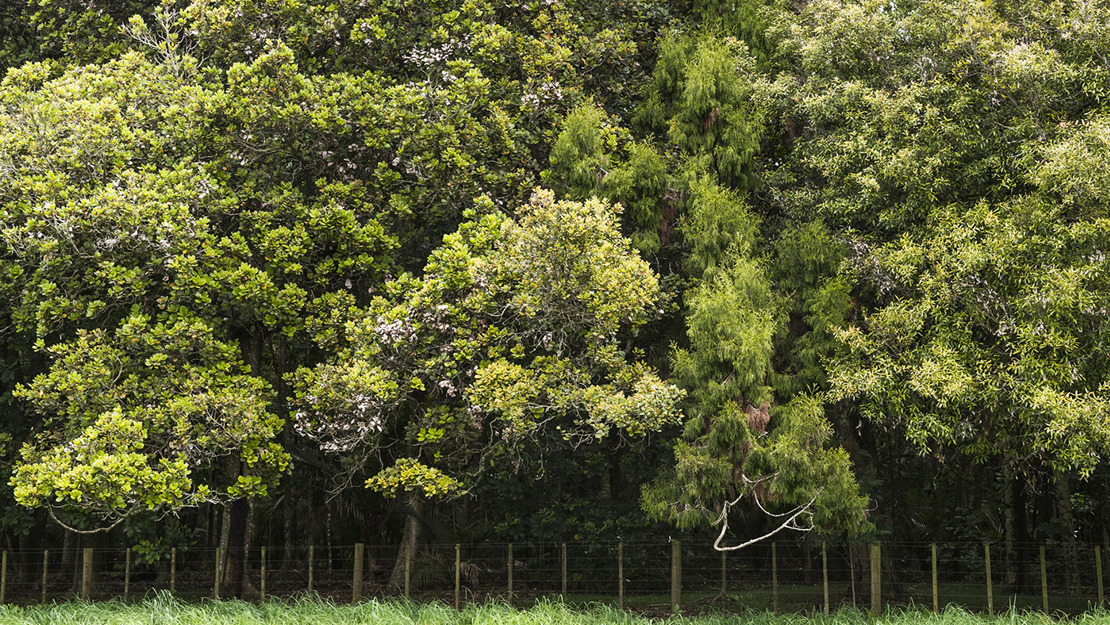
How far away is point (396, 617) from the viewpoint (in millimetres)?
11094

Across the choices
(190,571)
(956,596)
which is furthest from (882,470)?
(190,571)

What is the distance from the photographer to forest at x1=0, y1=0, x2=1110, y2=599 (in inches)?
455

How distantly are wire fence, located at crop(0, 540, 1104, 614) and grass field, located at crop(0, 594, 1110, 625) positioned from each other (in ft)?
5.92

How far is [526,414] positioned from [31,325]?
754cm

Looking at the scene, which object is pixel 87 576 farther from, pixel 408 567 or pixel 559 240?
pixel 559 240

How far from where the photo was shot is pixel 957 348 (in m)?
11.6

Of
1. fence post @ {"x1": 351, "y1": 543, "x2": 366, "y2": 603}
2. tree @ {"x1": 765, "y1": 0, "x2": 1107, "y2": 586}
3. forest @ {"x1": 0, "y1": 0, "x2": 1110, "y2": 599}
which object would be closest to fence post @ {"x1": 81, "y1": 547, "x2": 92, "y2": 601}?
forest @ {"x1": 0, "y1": 0, "x2": 1110, "y2": 599}

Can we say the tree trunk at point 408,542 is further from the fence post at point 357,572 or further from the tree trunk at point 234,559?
the tree trunk at point 234,559

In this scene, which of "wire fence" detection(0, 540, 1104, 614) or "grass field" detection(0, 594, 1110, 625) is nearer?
"grass field" detection(0, 594, 1110, 625)

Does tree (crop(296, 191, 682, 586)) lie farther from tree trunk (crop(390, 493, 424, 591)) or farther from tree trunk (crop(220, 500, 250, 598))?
tree trunk (crop(220, 500, 250, 598))

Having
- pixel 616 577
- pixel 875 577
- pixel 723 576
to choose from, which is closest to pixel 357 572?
pixel 616 577

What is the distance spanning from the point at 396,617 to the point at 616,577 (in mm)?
7530

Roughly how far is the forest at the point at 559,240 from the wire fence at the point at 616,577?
143 cm

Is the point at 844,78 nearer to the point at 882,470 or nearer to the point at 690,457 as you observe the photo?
the point at 690,457
